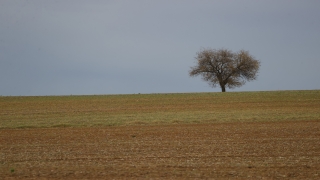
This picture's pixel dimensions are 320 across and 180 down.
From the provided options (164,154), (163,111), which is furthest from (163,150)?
(163,111)

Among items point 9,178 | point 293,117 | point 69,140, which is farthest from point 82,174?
point 293,117

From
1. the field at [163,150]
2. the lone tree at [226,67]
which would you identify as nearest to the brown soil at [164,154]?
the field at [163,150]

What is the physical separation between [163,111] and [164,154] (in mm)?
23246

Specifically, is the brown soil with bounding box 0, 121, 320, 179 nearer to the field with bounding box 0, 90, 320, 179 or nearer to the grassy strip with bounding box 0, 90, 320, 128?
the field with bounding box 0, 90, 320, 179

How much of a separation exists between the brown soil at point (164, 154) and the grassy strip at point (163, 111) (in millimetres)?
6380

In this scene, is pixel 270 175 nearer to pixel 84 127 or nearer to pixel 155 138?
pixel 155 138

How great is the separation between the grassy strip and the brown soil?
6380 millimetres

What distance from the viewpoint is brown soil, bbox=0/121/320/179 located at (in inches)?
512

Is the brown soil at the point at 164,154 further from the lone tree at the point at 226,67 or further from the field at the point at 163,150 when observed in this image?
the lone tree at the point at 226,67

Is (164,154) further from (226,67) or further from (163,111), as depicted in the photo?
(226,67)

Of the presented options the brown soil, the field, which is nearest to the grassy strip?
the field

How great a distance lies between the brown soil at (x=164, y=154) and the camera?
13.0 m

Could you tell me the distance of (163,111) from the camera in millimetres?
39219

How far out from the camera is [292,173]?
1278 cm
